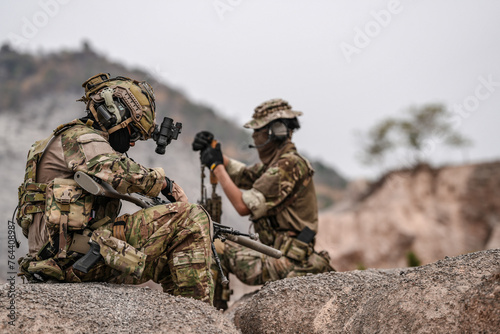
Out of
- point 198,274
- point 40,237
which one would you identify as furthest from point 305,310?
point 40,237

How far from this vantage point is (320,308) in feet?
13.4

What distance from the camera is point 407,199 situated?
799 inches

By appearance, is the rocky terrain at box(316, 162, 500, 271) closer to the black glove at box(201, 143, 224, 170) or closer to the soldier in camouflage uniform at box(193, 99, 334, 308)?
the soldier in camouflage uniform at box(193, 99, 334, 308)

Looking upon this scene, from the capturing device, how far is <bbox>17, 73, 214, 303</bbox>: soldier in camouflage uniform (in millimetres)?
3664

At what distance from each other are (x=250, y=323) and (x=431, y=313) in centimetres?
162

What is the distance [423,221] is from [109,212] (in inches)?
699

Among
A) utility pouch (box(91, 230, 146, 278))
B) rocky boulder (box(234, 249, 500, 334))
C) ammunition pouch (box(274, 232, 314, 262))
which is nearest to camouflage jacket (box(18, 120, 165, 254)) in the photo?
utility pouch (box(91, 230, 146, 278))

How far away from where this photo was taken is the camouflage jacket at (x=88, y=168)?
3662mm

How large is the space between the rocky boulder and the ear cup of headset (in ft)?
5.99

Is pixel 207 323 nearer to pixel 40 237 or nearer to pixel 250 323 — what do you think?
pixel 250 323

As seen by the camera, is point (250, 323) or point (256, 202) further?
point (256, 202)

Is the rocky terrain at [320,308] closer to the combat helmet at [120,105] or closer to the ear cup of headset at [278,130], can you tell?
the combat helmet at [120,105]

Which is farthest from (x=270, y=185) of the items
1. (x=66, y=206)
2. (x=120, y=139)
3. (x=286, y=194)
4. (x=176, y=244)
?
(x=66, y=206)

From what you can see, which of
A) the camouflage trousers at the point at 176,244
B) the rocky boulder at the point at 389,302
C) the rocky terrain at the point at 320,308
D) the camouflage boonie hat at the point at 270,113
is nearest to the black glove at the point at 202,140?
the camouflage boonie hat at the point at 270,113
